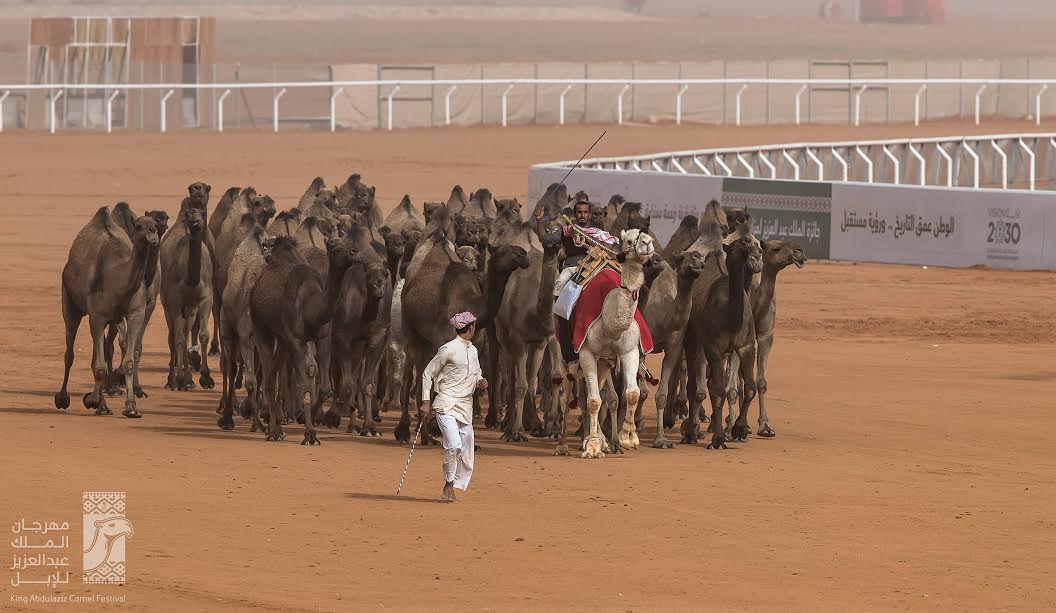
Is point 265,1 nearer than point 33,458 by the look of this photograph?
No

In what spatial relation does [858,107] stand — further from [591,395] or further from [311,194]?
[591,395]

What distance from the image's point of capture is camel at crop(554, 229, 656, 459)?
47.4 ft

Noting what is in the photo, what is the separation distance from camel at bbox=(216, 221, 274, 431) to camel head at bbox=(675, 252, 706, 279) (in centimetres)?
363

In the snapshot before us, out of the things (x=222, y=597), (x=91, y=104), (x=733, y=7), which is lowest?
(x=222, y=597)

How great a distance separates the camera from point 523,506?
12562mm

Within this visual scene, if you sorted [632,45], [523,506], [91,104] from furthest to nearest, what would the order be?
[632,45] → [91,104] → [523,506]

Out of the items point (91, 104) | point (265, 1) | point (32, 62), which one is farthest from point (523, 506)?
point (265, 1)

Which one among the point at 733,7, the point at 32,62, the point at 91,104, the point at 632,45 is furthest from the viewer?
the point at 733,7

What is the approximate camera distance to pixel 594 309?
48.4 ft

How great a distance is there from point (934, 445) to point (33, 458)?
715 cm

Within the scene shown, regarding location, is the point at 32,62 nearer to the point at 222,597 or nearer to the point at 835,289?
the point at 835,289

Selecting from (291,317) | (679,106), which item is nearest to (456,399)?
(291,317)

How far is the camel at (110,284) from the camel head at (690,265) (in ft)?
15.2

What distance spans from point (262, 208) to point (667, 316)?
5929mm
